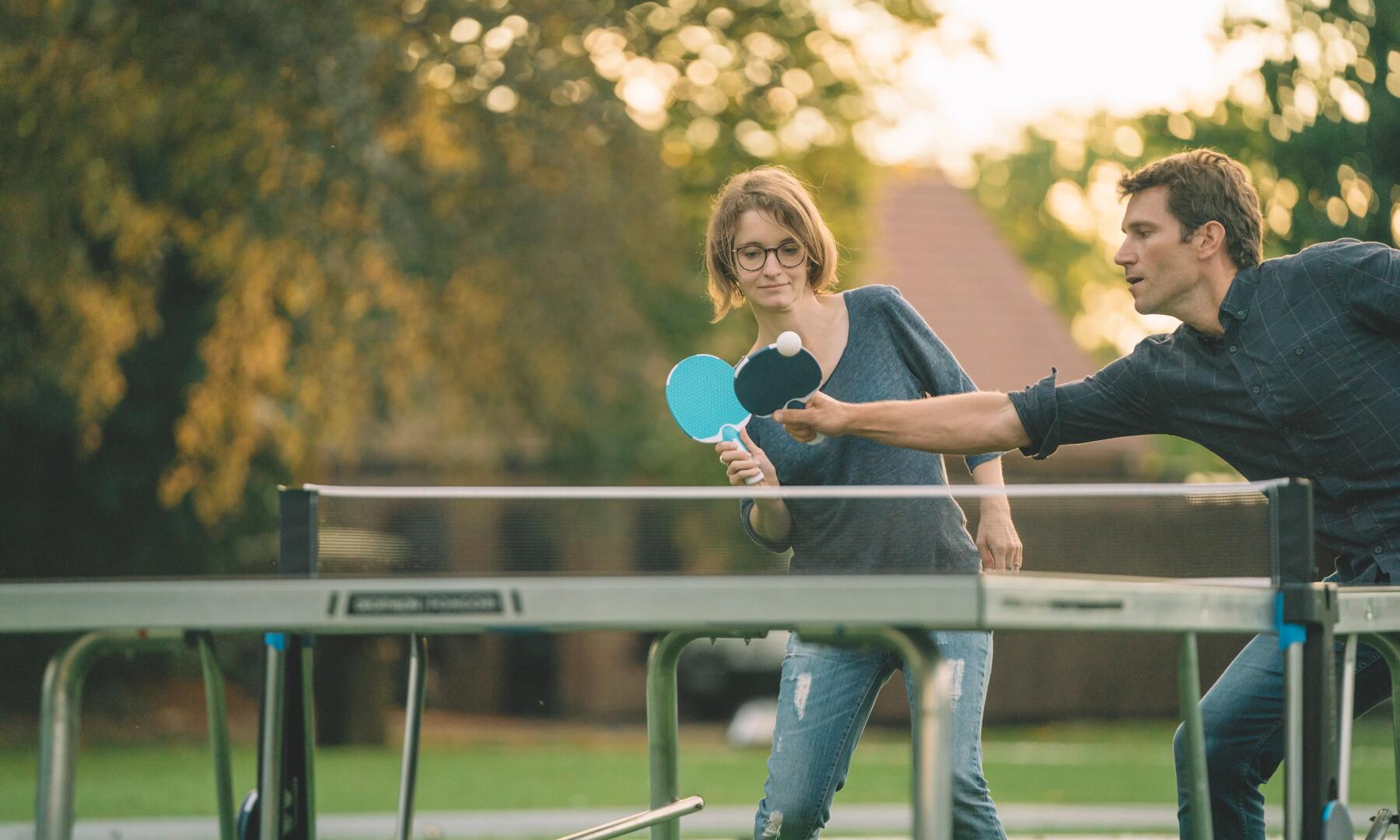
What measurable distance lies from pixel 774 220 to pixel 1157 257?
0.92 meters

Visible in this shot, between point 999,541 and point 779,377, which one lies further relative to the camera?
point 999,541

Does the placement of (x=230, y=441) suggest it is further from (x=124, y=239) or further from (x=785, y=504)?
(x=785, y=504)

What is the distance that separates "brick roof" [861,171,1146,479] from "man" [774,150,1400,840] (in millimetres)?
18692

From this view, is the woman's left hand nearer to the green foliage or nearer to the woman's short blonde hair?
the woman's short blonde hair

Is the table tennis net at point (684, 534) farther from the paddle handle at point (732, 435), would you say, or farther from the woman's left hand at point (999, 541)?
the woman's left hand at point (999, 541)

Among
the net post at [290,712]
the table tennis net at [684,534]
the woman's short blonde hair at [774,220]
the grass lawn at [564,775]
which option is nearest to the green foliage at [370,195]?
the table tennis net at [684,534]

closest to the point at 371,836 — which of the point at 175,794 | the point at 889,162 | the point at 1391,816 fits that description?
the point at 175,794

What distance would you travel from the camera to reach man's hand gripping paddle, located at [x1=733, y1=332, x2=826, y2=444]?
3553 millimetres

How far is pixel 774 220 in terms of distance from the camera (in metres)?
4.04

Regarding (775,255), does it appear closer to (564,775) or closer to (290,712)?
(290,712)

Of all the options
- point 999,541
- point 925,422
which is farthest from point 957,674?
point 925,422

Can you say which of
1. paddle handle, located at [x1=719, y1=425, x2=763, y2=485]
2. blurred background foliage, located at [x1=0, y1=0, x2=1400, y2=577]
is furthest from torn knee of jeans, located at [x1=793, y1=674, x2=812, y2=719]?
blurred background foliage, located at [x1=0, y1=0, x2=1400, y2=577]

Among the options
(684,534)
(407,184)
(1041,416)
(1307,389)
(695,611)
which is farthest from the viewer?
(684,534)

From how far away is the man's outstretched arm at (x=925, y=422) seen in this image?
11.8ft
